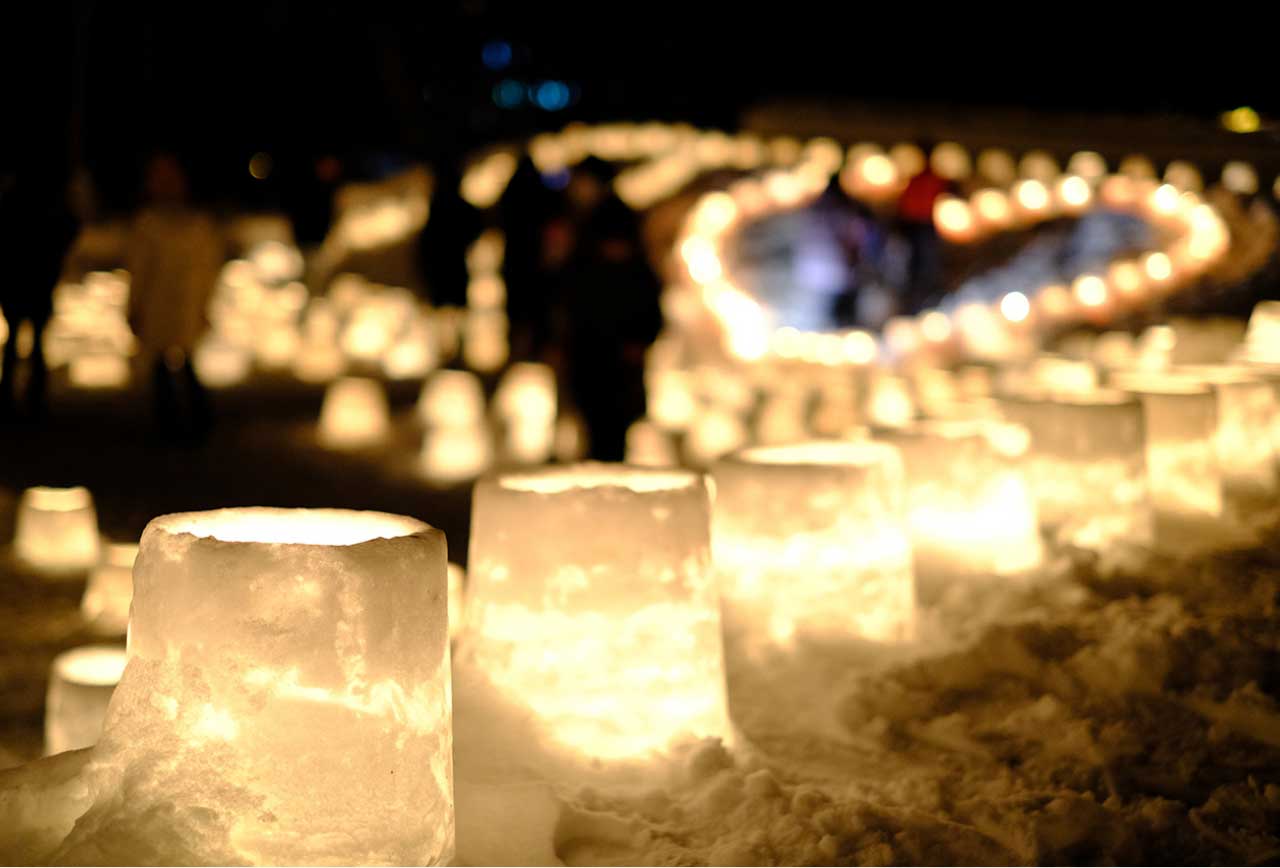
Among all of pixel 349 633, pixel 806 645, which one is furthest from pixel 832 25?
pixel 349 633

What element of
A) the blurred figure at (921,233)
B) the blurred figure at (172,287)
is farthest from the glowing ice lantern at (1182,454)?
the blurred figure at (921,233)

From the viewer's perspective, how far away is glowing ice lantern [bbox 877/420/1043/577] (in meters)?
5.85

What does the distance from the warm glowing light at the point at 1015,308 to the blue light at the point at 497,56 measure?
71.6ft

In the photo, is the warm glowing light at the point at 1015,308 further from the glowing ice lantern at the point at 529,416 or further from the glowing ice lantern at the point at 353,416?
the glowing ice lantern at the point at 353,416

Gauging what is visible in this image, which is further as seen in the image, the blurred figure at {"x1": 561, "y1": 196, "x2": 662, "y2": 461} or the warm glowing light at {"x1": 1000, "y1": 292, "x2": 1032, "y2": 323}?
the warm glowing light at {"x1": 1000, "y1": 292, "x2": 1032, "y2": 323}

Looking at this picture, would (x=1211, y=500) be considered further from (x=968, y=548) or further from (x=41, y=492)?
(x=41, y=492)

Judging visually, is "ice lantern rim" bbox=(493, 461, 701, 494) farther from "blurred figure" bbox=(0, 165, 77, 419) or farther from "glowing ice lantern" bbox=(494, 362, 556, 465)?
"blurred figure" bbox=(0, 165, 77, 419)

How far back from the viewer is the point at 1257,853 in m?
3.44

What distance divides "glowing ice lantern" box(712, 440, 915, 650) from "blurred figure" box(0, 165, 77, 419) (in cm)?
671

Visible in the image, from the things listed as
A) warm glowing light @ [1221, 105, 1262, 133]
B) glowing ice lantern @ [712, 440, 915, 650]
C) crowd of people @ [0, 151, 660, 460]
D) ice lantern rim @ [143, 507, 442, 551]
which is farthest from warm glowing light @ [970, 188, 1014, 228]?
ice lantern rim @ [143, 507, 442, 551]

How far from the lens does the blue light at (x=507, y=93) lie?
123 feet

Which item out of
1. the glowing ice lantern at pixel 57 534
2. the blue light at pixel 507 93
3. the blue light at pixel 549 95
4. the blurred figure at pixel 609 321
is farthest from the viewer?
the blue light at pixel 507 93

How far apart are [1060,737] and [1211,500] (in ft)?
10.7

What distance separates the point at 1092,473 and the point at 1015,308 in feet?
31.5
